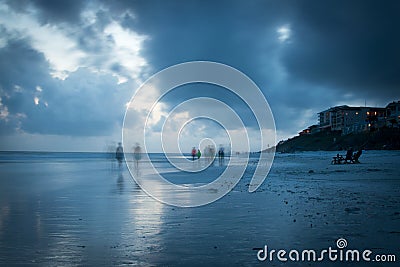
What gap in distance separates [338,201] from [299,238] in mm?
5285

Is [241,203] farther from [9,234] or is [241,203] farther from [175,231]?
[9,234]

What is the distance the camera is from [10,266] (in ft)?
18.6

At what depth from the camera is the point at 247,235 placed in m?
7.55

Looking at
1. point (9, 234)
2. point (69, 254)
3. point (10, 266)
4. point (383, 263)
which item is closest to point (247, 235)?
point (383, 263)

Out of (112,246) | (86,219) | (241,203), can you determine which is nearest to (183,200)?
(241,203)

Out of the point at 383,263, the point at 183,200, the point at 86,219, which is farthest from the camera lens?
the point at 183,200

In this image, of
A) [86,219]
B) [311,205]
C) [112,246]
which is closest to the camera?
[112,246]

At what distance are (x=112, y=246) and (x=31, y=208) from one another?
20.4ft

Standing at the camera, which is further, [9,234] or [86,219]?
[86,219]

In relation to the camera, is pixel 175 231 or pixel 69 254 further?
pixel 175 231

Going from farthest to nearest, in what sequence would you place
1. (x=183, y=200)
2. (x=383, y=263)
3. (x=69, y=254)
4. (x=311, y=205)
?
(x=183, y=200) → (x=311, y=205) → (x=69, y=254) → (x=383, y=263)

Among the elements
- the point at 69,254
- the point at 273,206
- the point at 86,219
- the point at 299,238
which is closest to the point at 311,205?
the point at 273,206

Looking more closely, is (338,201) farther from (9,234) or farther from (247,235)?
(9,234)

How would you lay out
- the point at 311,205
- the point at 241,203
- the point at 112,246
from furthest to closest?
the point at 241,203 → the point at 311,205 → the point at 112,246
